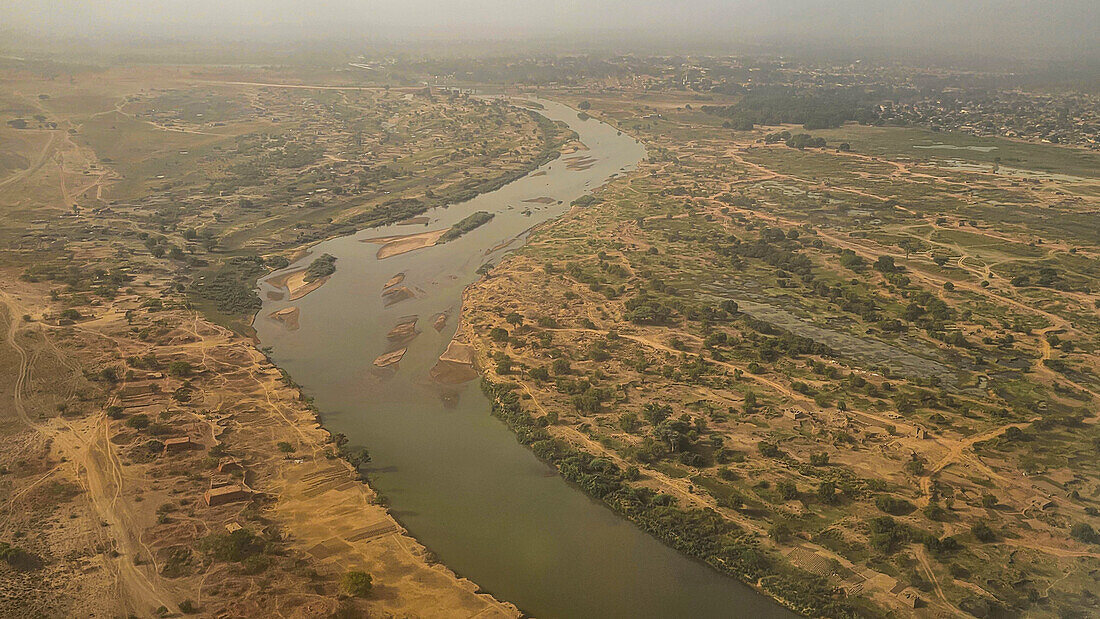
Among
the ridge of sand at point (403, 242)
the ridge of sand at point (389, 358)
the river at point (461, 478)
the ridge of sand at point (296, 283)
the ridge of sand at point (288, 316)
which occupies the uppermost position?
the ridge of sand at point (403, 242)

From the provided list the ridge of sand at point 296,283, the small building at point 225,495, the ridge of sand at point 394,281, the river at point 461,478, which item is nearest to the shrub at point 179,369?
the river at point 461,478

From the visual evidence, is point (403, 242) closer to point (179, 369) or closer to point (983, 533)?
point (179, 369)

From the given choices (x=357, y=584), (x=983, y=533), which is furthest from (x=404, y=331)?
(x=983, y=533)

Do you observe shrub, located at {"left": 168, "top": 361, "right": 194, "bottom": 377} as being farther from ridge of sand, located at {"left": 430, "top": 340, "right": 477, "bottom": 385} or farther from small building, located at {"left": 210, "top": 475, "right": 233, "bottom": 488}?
ridge of sand, located at {"left": 430, "top": 340, "right": 477, "bottom": 385}

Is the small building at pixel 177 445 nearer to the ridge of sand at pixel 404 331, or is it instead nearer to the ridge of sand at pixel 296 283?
the ridge of sand at pixel 404 331

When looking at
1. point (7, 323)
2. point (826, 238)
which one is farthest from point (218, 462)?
point (826, 238)

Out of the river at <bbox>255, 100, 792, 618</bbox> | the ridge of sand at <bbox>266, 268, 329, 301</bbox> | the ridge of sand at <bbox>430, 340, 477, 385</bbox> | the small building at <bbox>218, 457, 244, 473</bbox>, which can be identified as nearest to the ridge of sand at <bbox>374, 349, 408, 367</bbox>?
the river at <bbox>255, 100, 792, 618</bbox>
